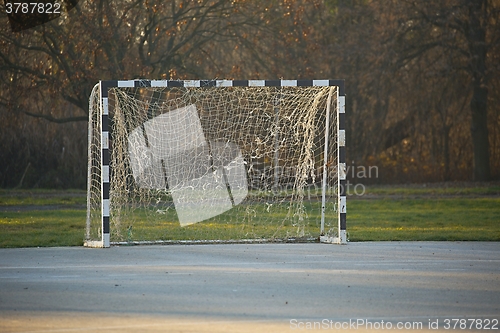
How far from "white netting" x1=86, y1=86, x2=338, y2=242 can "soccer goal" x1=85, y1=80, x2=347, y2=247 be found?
23 mm

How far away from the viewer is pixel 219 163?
57.3 feet

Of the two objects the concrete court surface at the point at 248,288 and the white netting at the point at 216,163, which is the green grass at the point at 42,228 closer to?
the white netting at the point at 216,163

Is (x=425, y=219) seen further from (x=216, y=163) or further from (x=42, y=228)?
(x=42, y=228)

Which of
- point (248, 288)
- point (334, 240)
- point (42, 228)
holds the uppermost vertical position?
point (42, 228)

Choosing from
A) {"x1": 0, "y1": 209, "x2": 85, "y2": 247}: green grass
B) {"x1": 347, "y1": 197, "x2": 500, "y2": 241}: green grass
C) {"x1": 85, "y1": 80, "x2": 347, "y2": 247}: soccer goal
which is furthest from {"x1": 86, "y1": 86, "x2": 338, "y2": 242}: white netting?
{"x1": 347, "y1": 197, "x2": 500, "y2": 241}: green grass

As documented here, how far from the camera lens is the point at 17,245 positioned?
14.5 m

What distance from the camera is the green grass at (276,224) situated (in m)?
15.9

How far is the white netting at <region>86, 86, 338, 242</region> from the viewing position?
15.9 m

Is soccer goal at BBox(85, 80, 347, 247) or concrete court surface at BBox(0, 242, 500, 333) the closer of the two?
concrete court surface at BBox(0, 242, 500, 333)

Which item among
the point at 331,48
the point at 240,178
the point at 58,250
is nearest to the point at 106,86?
the point at 58,250

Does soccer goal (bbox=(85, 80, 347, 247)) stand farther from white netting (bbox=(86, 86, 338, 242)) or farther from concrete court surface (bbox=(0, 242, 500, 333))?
concrete court surface (bbox=(0, 242, 500, 333))

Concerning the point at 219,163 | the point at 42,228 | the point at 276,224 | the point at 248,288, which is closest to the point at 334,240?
the point at 276,224

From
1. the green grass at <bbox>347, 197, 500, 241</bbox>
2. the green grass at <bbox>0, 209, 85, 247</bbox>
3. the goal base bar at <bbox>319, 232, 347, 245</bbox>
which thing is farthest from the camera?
the green grass at <bbox>347, 197, 500, 241</bbox>

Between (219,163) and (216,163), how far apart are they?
6cm
